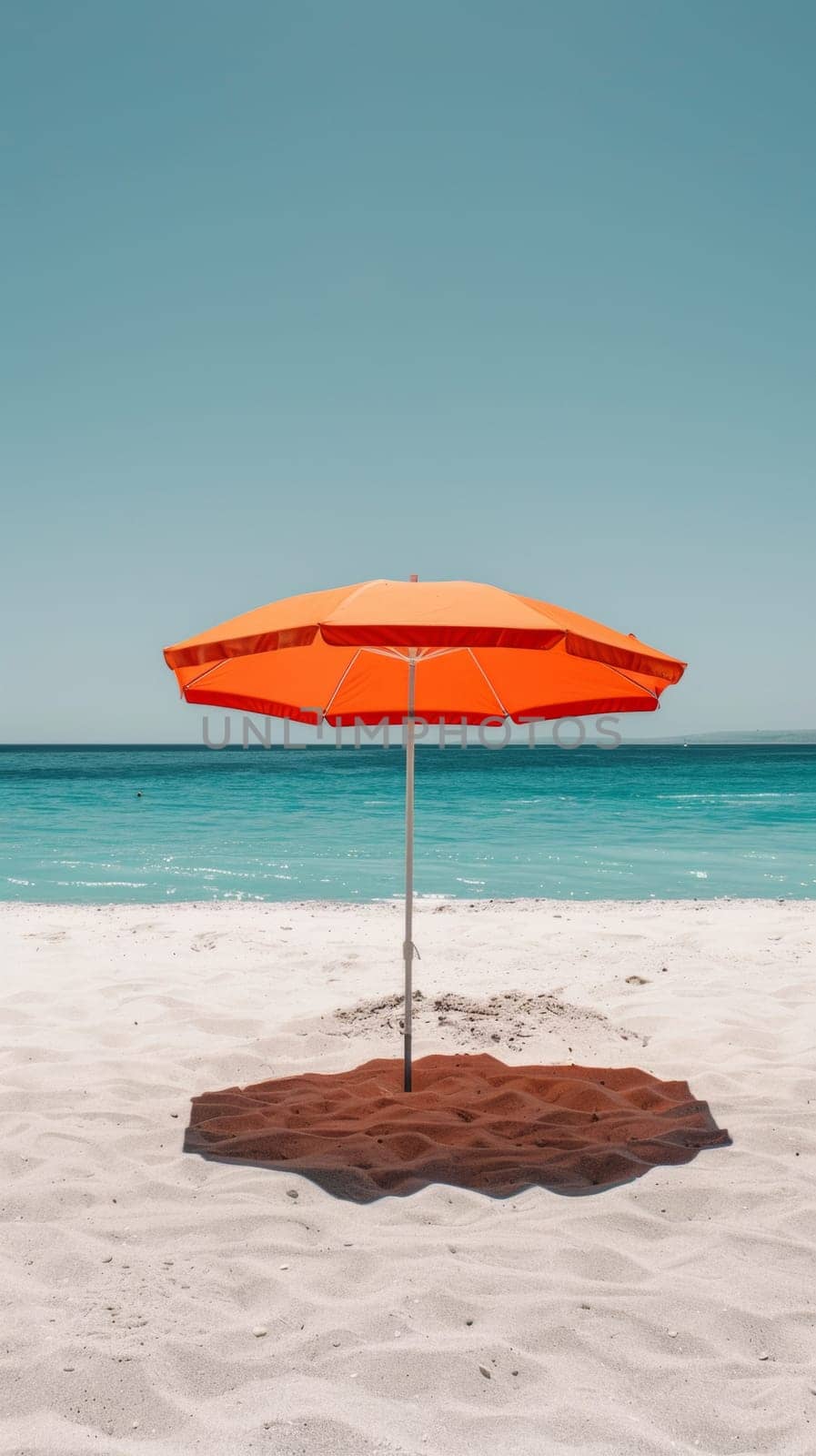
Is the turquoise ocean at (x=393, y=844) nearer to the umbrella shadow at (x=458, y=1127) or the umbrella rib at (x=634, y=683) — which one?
the umbrella shadow at (x=458, y=1127)

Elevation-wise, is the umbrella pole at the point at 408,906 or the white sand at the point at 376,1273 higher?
the umbrella pole at the point at 408,906

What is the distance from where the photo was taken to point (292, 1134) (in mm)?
3785

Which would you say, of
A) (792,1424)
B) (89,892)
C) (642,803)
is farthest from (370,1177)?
(642,803)

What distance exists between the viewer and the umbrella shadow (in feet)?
11.4

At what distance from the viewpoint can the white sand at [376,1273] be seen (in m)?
2.16

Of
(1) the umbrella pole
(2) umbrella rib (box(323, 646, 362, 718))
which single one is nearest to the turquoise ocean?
(2) umbrella rib (box(323, 646, 362, 718))

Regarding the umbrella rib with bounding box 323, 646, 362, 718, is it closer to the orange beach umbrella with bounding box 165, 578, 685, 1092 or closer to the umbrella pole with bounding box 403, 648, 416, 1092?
the orange beach umbrella with bounding box 165, 578, 685, 1092

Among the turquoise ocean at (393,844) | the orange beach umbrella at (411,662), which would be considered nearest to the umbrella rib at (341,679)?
the orange beach umbrella at (411,662)

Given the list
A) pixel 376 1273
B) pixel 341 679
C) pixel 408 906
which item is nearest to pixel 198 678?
pixel 341 679

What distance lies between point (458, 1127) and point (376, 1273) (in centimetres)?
115

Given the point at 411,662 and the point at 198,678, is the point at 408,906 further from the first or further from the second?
the point at 198,678

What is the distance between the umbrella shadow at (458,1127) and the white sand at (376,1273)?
0.37 ft

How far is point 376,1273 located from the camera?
278cm

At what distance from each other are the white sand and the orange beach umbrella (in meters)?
1.15
